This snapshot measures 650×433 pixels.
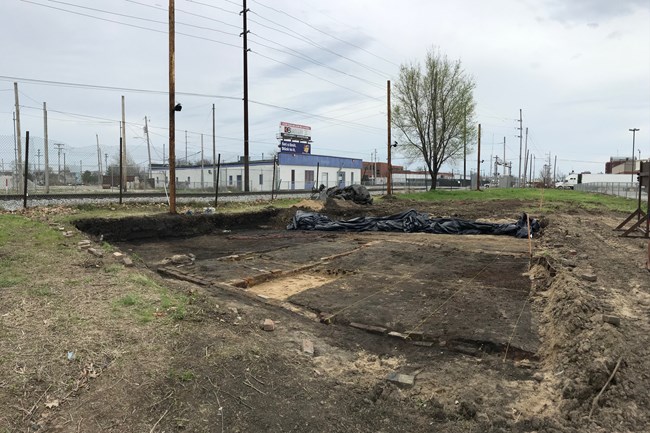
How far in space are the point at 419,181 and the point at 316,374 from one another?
6578 centimetres

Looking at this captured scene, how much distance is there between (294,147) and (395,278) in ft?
A: 199

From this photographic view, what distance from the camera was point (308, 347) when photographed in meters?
4.74

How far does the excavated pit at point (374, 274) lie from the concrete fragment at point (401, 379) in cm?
105

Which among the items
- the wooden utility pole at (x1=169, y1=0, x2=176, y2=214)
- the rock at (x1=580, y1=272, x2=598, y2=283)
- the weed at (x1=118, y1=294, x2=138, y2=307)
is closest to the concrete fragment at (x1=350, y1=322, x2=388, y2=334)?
the weed at (x1=118, y1=294, x2=138, y2=307)

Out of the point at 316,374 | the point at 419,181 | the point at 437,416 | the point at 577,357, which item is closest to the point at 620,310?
the point at 577,357

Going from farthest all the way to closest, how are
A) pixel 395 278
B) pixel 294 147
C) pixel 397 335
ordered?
pixel 294 147
pixel 395 278
pixel 397 335

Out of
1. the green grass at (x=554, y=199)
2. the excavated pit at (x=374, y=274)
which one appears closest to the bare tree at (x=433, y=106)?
the green grass at (x=554, y=199)

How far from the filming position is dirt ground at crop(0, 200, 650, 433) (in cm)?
332

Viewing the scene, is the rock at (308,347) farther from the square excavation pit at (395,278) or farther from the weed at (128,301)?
the weed at (128,301)

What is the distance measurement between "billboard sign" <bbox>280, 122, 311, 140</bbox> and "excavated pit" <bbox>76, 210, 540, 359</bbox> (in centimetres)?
5359

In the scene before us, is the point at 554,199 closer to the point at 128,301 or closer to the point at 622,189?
the point at 622,189

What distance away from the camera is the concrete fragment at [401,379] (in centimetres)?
402

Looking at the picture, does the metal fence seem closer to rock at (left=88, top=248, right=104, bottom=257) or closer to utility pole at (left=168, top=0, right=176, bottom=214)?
utility pole at (left=168, top=0, right=176, bottom=214)

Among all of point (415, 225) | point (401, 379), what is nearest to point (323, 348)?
point (401, 379)
